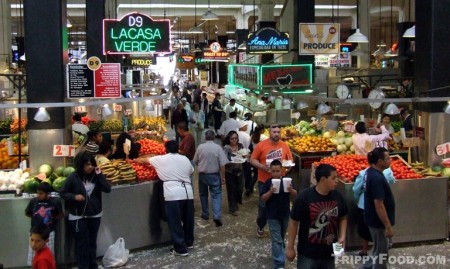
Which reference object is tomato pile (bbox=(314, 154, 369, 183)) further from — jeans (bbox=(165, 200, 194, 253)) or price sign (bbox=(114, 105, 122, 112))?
price sign (bbox=(114, 105, 122, 112))

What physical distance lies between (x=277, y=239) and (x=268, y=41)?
34.5 feet

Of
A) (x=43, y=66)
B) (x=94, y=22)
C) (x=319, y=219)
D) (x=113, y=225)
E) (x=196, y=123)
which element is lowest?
(x=113, y=225)

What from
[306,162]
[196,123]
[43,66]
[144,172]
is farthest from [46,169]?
[196,123]

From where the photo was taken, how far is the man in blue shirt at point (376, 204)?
6.20 metres

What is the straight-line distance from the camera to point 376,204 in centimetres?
618

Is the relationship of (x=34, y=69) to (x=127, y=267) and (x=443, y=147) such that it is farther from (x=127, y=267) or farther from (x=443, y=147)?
(x=443, y=147)

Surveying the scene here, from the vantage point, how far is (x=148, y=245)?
28.3 feet

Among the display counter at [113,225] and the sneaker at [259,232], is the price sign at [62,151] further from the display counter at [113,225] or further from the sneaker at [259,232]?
the sneaker at [259,232]

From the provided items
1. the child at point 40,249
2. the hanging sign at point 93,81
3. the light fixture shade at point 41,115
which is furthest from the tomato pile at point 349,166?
the child at point 40,249

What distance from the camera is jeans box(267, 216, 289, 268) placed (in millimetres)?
7137

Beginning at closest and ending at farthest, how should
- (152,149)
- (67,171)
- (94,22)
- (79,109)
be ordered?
(67,171)
(152,149)
(94,22)
(79,109)

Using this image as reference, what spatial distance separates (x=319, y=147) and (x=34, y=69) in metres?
5.70

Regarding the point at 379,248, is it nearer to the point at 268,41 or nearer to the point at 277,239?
the point at 277,239

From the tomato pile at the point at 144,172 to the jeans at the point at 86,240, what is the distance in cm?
135
